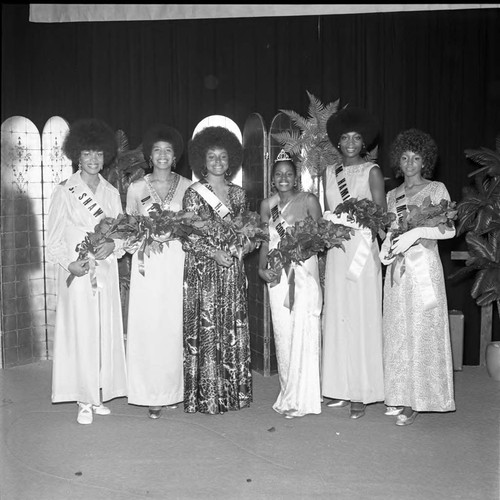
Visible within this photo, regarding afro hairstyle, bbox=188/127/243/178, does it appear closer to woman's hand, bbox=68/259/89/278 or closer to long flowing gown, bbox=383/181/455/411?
woman's hand, bbox=68/259/89/278

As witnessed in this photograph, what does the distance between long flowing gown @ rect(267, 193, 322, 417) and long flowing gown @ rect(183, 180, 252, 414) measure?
219 millimetres

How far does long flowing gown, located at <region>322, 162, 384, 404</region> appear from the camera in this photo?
4.40 meters

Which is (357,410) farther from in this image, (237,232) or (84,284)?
(84,284)

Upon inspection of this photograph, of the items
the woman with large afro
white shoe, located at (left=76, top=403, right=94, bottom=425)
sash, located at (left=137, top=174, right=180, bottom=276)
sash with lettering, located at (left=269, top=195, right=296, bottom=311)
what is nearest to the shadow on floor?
white shoe, located at (left=76, top=403, right=94, bottom=425)

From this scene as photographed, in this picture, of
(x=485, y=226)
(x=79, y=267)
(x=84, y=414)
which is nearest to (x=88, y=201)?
(x=79, y=267)

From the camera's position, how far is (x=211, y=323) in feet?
14.4

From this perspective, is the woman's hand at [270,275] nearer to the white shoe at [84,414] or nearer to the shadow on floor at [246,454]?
the shadow on floor at [246,454]

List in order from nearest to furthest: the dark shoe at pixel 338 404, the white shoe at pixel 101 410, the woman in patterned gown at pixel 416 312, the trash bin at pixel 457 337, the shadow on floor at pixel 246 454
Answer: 1. the shadow on floor at pixel 246 454
2. the woman in patterned gown at pixel 416 312
3. the white shoe at pixel 101 410
4. the dark shoe at pixel 338 404
5. the trash bin at pixel 457 337

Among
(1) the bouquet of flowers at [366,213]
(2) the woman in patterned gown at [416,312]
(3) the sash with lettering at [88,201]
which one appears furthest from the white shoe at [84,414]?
(1) the bouquet of flowers at [366,213]

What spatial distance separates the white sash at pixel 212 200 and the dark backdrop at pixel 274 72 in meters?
2.13

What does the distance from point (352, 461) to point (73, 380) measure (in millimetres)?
1660

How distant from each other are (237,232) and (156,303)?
62 cm

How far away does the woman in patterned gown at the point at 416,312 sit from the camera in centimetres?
427

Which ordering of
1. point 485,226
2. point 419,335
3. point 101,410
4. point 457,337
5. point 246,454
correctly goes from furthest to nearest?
1. point 457,337
2. point 485,226
3. point 101,410
4. point 419,335
5. point 246,454
